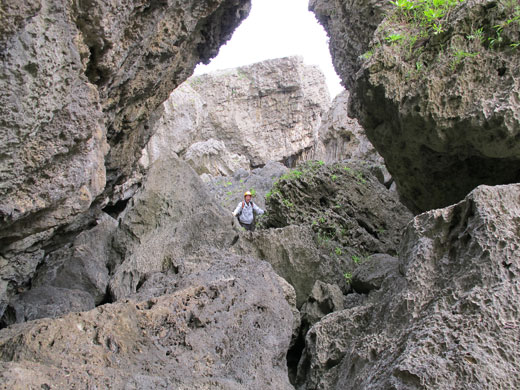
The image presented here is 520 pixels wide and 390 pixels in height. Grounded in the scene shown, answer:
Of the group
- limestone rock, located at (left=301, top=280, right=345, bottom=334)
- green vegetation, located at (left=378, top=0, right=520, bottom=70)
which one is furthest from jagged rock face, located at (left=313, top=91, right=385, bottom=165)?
limestone rock, located at (left=301, top=280, right=345, bottom=334)

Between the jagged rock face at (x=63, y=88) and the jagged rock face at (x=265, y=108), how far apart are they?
2132 cm

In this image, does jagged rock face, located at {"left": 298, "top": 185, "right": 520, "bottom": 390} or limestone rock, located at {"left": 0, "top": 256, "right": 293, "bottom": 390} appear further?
limestone rock, located at {"left": 0, "top": 256, "right": 293, "bottom": 390}

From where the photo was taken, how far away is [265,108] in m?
28.3

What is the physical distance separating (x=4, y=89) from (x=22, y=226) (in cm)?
163

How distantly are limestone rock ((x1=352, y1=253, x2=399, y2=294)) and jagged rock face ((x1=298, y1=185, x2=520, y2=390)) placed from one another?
1.71 meters

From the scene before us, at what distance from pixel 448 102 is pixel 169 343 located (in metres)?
3.80

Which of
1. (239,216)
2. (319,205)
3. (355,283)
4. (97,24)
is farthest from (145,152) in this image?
(97,24)

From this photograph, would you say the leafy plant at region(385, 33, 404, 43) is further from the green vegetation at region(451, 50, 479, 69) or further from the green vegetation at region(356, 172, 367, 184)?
the green vegetation at region(356, 172, 367, 184)

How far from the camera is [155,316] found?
12.8 feet

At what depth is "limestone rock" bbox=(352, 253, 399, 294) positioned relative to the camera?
20.5 ft

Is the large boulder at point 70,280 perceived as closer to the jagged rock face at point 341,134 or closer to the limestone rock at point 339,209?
the limestone rock at point 339,209

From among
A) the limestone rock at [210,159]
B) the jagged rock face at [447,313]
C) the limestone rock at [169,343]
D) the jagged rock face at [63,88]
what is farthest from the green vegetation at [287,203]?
the limestone rock at [210,159]

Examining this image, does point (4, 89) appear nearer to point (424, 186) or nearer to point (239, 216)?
point (424, 186)

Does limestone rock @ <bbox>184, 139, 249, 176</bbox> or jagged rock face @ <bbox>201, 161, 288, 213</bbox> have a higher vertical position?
limestone rock @ <bbox>184, 139, 249, 176</bbox>
